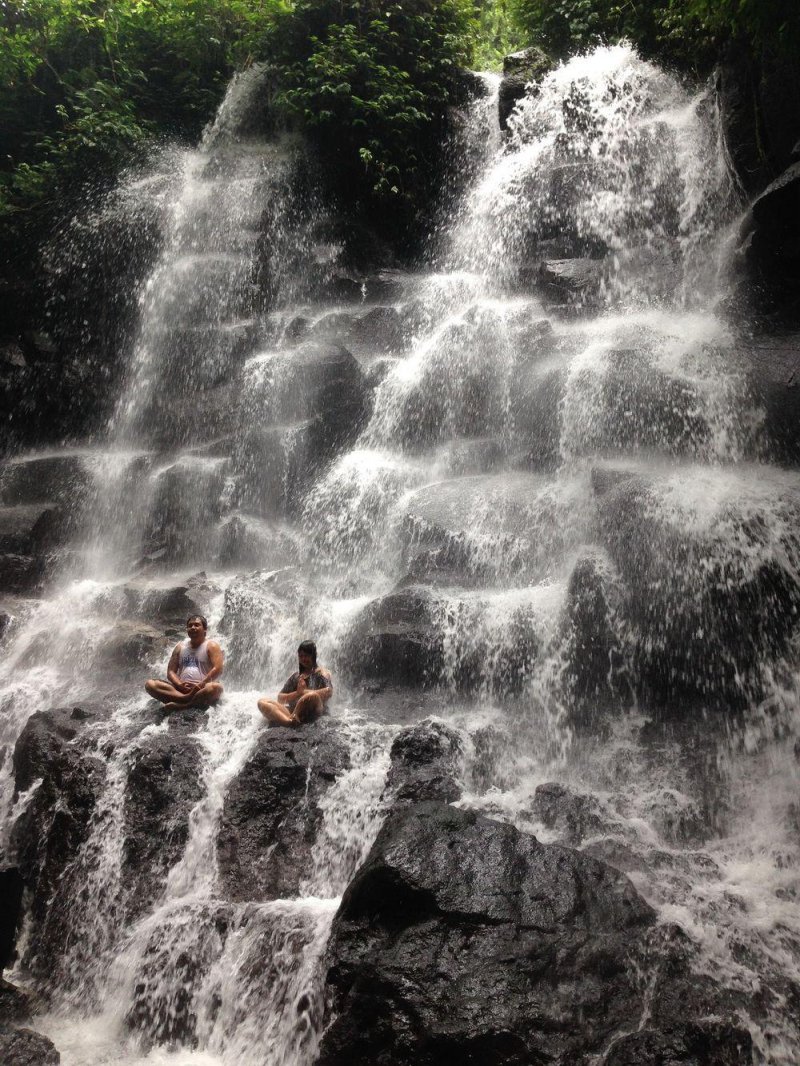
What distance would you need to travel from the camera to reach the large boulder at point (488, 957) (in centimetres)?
383

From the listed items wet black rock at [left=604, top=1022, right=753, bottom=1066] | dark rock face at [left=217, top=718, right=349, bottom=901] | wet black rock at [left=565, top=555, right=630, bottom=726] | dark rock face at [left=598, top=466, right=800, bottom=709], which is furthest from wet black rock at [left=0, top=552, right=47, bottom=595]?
wet black rock at [left=604, top=1022, right=753, bottom=1066]

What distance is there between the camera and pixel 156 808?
659 cm

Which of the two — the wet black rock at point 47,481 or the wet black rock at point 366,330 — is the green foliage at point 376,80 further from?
the wet black rock at point 47,481

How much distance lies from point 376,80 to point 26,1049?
18.3 metres

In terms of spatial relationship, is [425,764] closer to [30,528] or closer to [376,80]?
[30,528]

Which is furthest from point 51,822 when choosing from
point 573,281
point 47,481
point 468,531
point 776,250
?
point 776,250

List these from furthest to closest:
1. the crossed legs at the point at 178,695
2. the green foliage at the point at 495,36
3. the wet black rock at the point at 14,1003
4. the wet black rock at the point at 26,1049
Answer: the green foliage at the point at 495,36
the crossed legs at the point at 178,695
the wet black rock at the point at 14,1003
the wet black rock at the point at 26,1049

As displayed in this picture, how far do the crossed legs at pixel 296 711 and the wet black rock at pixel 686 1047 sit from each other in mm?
4094

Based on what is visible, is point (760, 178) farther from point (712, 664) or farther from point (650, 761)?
point (650, 761)

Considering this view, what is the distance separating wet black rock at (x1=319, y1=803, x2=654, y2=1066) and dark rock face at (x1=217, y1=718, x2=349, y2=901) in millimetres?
1519

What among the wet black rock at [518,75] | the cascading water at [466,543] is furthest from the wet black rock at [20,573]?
the wet black rock at [518,75]

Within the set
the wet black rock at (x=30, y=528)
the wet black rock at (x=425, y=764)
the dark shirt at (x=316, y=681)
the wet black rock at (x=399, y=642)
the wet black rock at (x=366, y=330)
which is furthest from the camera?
the wet black rock at (x=366, y=330)

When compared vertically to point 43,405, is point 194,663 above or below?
below

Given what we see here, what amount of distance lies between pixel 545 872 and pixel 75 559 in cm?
991
